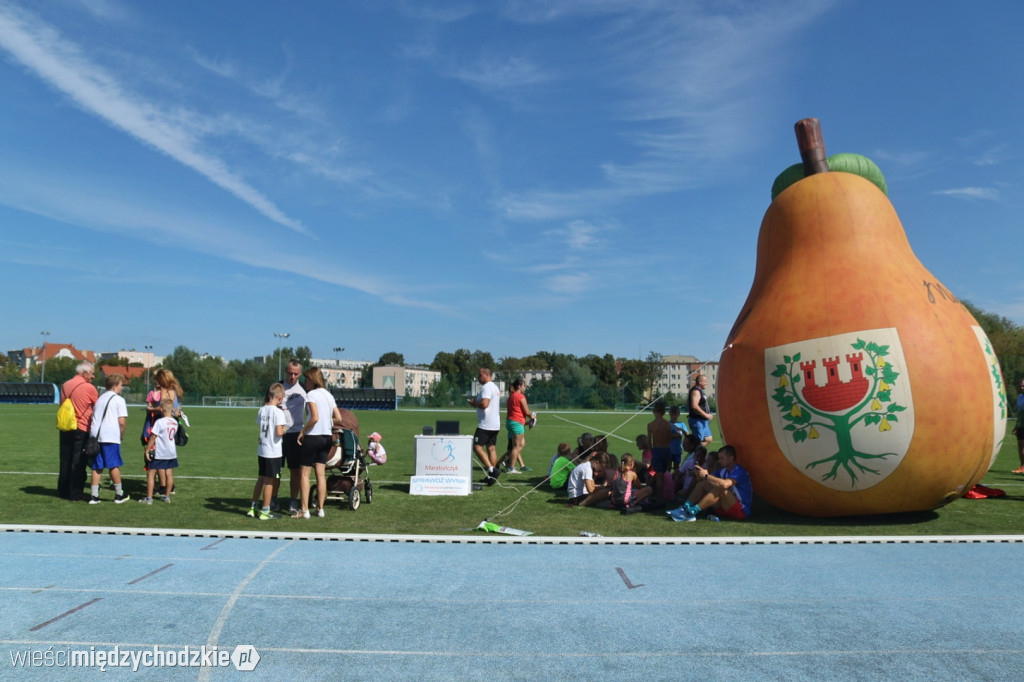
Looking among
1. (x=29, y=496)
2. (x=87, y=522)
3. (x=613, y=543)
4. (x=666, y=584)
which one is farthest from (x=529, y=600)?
(x=29, y=496)

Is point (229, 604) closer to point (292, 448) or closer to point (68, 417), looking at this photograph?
point (292, 448)

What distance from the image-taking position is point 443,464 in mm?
11711

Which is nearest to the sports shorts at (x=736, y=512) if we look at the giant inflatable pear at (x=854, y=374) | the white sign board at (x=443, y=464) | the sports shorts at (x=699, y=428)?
the giant inflatable pear at (x=854, y=374)

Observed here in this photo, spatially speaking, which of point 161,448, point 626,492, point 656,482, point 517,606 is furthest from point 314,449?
point 656,482

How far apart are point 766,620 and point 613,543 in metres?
2.72

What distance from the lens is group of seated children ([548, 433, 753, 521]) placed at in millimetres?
9227

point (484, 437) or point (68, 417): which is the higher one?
point (68, 417)

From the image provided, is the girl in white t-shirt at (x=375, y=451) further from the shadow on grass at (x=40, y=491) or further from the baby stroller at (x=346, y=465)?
the shadow on grass at (x=40, y=491)

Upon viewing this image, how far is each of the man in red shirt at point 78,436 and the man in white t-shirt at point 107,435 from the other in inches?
7.2

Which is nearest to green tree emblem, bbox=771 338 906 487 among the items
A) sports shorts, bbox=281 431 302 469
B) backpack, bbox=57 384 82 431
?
sports shorts, bbox=281 431 302 469

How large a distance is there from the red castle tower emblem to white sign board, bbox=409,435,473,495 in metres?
5.34

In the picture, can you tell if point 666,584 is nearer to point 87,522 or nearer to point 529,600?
point 529,600

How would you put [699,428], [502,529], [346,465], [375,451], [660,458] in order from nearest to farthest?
[502,529] < [346,465] < [375,451] < [699,428] < [660,458]

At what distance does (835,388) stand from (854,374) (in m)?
0.26
